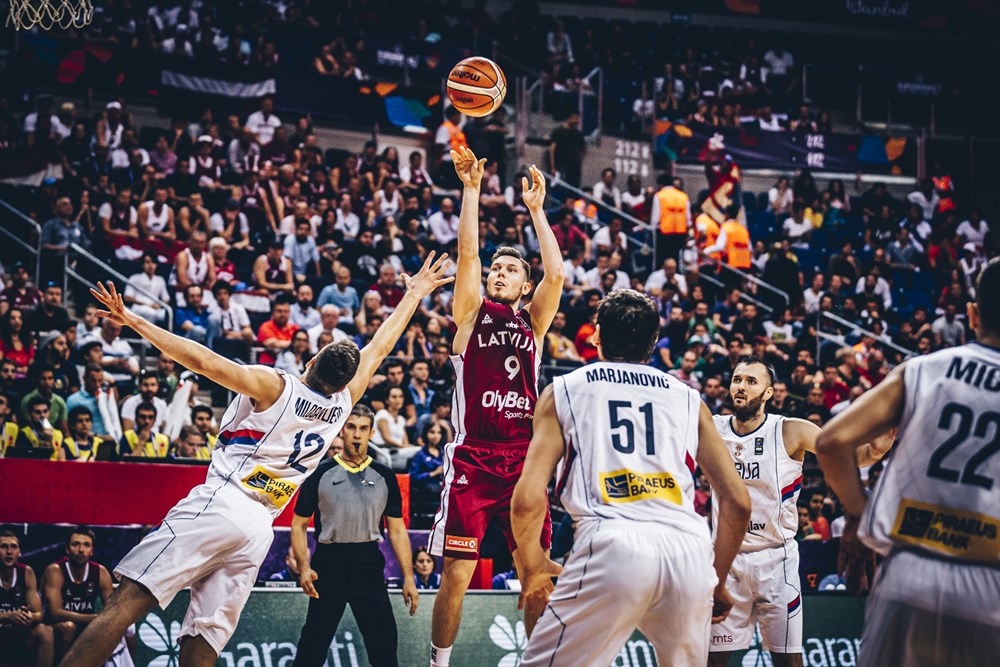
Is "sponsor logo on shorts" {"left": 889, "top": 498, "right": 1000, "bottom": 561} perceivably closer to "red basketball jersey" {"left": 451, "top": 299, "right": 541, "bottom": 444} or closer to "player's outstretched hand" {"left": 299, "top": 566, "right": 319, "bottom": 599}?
"red basketball jersey" {"left": 451, "top": 299, "right": 541, "bottom": 444}

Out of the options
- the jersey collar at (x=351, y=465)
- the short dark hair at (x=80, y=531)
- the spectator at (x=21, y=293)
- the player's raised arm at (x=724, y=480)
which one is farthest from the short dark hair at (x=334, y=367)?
the spectator at (x=21, y=293)

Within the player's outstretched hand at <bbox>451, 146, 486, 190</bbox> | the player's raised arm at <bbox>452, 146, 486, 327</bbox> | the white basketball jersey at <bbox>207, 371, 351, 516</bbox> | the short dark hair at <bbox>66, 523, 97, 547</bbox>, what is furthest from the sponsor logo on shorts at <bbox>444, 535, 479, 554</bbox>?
the short dark hair at <bbox>66, 523, 97, 547</bbox>

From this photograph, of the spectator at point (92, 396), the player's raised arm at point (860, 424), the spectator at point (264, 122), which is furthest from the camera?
the spectator at point (264, 122)

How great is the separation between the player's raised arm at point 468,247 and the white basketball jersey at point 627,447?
2158 millimetres

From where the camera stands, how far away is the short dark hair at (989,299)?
418cm

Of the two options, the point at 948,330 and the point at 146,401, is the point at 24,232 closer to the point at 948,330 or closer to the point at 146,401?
the point at 146,401

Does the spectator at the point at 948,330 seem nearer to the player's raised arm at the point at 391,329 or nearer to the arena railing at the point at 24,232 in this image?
the player's raised arm at the point at 391,329

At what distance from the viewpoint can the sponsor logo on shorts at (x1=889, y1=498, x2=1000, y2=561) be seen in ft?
13.0

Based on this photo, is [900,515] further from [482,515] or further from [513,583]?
[513,583]

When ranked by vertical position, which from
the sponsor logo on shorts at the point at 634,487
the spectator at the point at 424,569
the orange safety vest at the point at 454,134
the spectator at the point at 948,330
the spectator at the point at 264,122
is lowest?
the spectator at the point at 424,569

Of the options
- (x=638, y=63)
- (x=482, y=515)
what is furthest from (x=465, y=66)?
(x=638, y=63)

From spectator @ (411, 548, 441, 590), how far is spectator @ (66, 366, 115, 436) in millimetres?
4105

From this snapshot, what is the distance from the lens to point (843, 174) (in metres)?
24.5

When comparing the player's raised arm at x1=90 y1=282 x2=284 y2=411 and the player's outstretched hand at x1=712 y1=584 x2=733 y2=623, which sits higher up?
the player's raised arm at x1=90 y1=282 x2=284 y2=411
